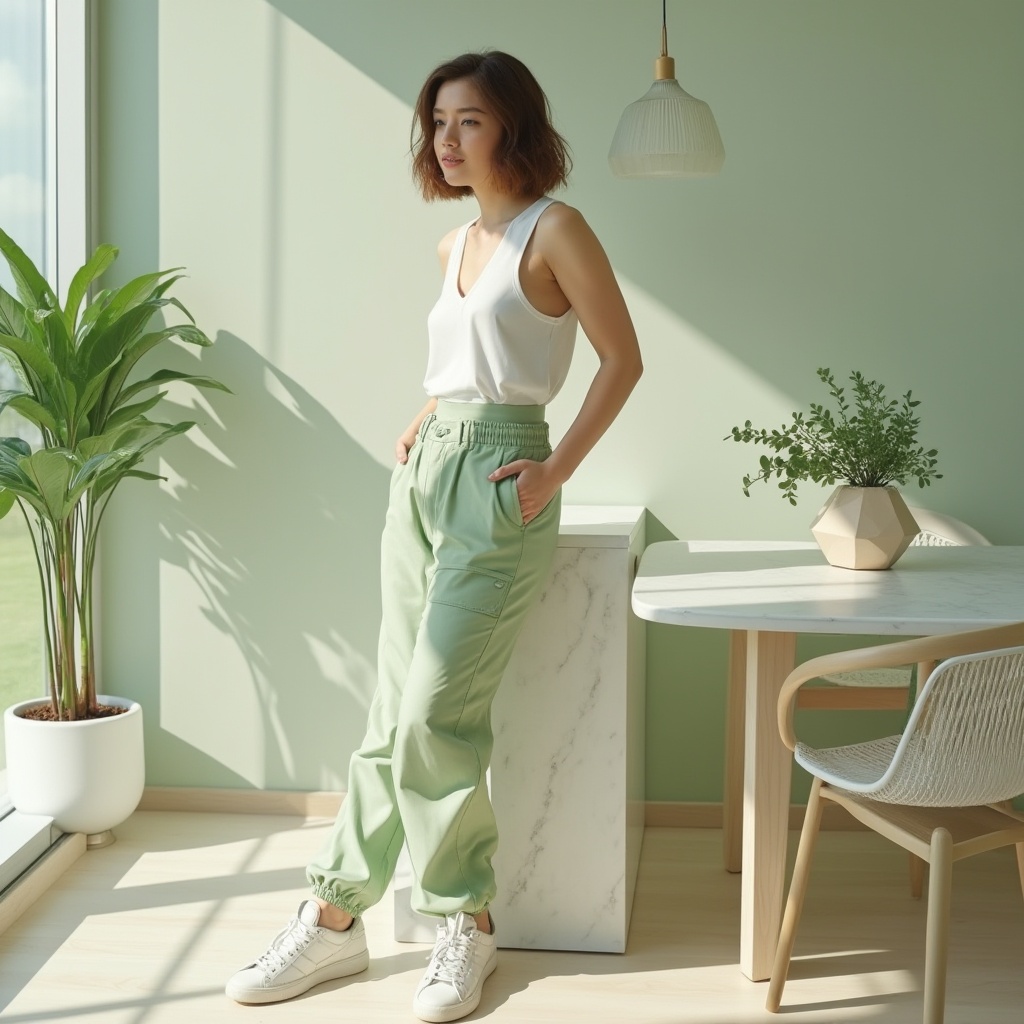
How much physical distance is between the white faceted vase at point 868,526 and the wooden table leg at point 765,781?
28 centimetres

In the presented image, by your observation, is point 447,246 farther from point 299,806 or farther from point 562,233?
point 299,806

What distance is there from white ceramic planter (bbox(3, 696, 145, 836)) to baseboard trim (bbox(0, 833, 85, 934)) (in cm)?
4

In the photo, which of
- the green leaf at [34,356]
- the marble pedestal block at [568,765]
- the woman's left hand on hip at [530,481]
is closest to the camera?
the woman's left hand on hip at [530,481]

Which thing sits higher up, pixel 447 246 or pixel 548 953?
pixel 447 246

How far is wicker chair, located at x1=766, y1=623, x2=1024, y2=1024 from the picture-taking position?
1954 millimetres

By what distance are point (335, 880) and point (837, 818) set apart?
1.48m

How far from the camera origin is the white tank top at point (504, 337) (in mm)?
2432

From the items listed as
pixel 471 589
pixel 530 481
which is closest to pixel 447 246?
pixel 530 481

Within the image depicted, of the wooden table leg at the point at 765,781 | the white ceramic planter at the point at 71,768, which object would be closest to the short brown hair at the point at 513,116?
the wooden table leg at the point at 765,781

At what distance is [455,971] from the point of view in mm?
2410

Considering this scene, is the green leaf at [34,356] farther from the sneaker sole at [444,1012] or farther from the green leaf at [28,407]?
the sneaker sole at [444,1012]

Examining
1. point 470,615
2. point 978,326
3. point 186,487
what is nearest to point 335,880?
point 470,615

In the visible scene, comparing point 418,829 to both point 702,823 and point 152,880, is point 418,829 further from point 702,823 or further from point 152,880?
point 702,823

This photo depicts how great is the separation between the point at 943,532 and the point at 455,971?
5.26 feet
